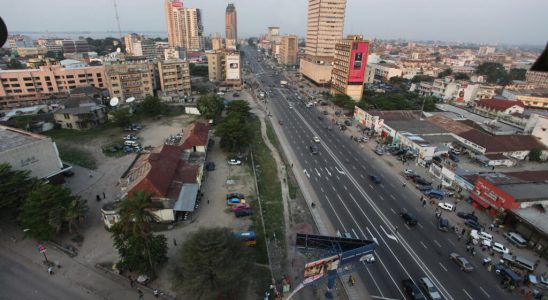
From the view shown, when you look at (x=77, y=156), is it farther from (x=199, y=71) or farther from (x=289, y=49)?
(x=289, y=49)

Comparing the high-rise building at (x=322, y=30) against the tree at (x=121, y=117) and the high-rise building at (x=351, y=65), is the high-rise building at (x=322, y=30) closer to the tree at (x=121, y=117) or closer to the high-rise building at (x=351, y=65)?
the high-rise building at (x=351, y=65)

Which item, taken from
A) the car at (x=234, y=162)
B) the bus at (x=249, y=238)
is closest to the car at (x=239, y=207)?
the bus at (x=249, y=238)

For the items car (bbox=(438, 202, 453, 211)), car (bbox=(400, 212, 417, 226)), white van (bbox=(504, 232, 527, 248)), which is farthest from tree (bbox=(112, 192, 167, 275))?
white van (bbox=(504, 232, 527, 248))

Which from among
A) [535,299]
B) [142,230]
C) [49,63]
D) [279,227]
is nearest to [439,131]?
[535,299]

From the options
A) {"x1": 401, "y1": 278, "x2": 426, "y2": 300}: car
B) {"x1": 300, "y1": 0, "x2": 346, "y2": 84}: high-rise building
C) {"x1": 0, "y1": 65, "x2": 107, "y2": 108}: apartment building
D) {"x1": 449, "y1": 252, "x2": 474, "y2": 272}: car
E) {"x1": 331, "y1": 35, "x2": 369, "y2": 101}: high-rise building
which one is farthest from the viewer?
{"x1": 300, "y1": 0, "x2": 346, "y2": 84}: high-rise building

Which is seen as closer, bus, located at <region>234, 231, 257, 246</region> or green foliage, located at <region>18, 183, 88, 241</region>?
green foliage, located at <region>18, 183, 88, 241</region>

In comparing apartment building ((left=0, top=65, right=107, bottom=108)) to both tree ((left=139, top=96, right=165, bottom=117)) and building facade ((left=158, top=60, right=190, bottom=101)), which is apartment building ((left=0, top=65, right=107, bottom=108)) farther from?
tree ((left=139, top=96, right=165, bottom=117))

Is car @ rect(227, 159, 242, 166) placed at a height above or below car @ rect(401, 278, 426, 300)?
above
